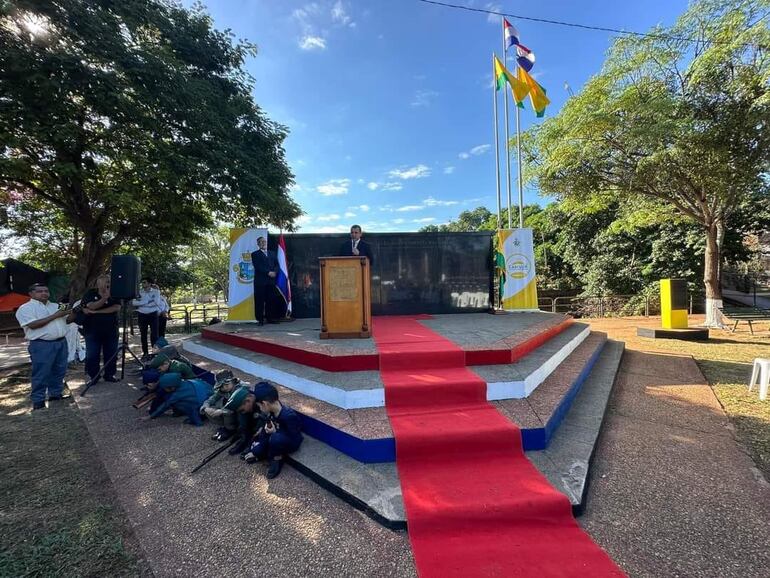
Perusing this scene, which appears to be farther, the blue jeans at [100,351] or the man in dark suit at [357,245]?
the man in dark suit at [357,245]

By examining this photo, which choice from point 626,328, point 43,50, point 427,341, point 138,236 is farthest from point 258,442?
point 626,328

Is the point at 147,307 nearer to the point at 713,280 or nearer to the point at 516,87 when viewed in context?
the point at 516,87

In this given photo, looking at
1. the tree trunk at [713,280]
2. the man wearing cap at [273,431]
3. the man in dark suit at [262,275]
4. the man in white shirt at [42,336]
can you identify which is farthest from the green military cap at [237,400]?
the tree trunk at [713,280]

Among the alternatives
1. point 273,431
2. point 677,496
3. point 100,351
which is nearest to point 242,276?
point 100,351

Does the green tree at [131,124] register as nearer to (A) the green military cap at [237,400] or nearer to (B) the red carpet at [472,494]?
(A) the green military cap at [237,400]

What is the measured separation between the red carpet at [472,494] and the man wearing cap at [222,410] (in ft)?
4.84

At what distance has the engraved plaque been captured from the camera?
4.69 metres

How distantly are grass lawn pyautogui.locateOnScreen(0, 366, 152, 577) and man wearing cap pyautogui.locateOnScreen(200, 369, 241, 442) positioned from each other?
0.86 meters

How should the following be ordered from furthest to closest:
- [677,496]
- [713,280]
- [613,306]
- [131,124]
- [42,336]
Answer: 1. [613,306]
2. [713,280]
3. [131,124]
4. [42,336]
5. [677,496]

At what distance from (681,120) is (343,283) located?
29.7ft

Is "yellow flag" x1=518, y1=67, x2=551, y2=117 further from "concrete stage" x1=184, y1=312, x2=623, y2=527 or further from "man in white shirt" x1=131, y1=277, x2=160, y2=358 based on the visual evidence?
"man in white shirt" x1=131, y1=277, x2=160, y2=358

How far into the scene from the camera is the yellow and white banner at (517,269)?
8227mm

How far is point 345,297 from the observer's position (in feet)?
15.8

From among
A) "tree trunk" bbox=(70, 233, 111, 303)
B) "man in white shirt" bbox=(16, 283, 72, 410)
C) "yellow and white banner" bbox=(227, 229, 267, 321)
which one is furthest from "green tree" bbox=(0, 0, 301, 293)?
"man in white shirt" bbox=(16, 283, 72, 410)
